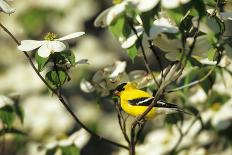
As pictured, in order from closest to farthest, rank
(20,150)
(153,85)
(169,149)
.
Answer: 1. (153,85)
2. (169,149)
3. (20,150)

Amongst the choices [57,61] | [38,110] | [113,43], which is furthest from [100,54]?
[57,61]

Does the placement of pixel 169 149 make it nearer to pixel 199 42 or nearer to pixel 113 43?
pixel 199 42

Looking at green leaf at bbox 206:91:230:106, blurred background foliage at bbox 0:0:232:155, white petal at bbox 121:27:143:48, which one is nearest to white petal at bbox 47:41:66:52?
white petal at bbox 121:27:143:48

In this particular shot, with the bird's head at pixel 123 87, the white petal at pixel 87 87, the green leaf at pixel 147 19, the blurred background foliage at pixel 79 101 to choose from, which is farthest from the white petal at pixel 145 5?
the blurred background foliage at pixel 79 101

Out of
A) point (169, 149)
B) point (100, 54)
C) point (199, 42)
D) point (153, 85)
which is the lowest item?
point (100, 54)

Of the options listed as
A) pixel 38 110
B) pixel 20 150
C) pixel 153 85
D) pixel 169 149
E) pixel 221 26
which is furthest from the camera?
pixel 38 110

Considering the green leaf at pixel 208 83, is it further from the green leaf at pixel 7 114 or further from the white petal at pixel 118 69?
the green leaf at pixel 7 114

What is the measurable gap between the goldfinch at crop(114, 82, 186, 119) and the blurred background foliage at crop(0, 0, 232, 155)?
41 centimetres

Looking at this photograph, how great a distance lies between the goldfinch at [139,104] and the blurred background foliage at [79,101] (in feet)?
1.36

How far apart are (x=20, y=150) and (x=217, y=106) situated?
964 millimetres

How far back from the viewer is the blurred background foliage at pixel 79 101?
7.96 ft

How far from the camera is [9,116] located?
1.87 metres

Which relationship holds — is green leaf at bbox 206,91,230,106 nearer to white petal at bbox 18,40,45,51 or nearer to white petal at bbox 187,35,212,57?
white petal at bbox 187,35,212,57

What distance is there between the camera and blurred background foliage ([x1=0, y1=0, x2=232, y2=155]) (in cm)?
243
